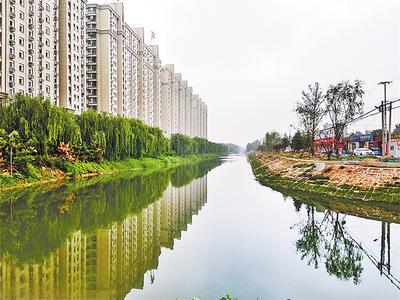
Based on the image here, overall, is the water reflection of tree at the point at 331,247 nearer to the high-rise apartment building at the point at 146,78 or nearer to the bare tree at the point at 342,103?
the bare tree at the point at 342,103

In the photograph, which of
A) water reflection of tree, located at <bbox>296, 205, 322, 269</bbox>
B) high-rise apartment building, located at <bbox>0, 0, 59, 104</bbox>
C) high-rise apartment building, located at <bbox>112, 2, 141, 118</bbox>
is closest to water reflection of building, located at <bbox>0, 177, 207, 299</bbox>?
water reflection of tree, located at <bbox>296, 205, 322, 269</bbox>

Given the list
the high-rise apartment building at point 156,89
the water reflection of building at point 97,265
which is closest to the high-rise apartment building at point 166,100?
the high-rise apartment building at point 156,89

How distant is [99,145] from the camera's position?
31047 mm

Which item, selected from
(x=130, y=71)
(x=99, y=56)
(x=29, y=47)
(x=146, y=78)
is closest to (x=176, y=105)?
(x=146, y=78)

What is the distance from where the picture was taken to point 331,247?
346 inches

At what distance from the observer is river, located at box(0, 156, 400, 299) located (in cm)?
602

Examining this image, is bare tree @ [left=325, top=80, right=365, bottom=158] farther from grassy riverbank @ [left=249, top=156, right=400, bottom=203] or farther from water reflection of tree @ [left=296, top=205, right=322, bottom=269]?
water reflection of tree @ [left=296, top=205, right=322, bottom=269]

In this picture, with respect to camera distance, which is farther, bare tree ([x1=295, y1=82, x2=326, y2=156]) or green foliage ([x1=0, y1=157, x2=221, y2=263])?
bare tree ([x1=295, y1=82, x2=326, y2=156])

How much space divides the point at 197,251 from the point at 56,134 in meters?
19.2

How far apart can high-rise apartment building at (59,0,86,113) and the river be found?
27.4m

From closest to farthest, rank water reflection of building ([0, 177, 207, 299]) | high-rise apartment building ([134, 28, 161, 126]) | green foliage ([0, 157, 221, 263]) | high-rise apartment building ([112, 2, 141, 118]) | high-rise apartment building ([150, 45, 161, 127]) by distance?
water reflection of building ([0, 177, 207, 299])
green foliage ([0, 157, 221, 263])
high-rise apartment building ([112, 2, 141, 118])
high-rise apartment building ([134, 28, 161, 126])
high-rise apartment building ([150, 45, 161, 127])

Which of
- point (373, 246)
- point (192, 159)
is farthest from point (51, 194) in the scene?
point (192, 159)

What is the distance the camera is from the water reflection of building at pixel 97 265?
572 cm

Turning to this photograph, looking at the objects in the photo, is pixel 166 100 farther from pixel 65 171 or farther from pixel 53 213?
pixel 53 213
